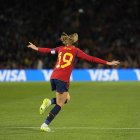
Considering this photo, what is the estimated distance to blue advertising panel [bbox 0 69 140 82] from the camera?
34.1m

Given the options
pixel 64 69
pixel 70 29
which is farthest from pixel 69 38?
pixel 70 29

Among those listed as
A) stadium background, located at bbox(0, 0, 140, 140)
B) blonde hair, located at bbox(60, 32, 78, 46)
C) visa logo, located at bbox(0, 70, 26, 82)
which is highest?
blonde hair, located at bbox(60, 32, 78, 46)

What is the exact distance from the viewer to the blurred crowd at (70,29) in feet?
119

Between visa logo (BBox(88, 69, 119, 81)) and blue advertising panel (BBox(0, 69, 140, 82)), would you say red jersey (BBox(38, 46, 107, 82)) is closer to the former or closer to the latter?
blue advertising panel (BBox(0, 69, 140, 82))

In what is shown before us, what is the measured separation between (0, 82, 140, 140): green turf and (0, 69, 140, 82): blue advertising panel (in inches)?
468

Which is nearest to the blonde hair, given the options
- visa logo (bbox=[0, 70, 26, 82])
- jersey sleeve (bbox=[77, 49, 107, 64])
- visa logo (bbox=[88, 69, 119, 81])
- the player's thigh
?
jersey sleeve (bbox=[77, 49, 107, 64])

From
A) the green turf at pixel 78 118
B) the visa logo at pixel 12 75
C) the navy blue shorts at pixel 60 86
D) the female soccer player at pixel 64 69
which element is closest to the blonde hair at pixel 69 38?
the female soccer player at pixel 64 69

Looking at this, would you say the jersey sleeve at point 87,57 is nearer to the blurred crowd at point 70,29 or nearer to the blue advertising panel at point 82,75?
the blue advertising panel at point 82,75

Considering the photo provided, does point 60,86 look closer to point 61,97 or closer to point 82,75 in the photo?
point 61,97

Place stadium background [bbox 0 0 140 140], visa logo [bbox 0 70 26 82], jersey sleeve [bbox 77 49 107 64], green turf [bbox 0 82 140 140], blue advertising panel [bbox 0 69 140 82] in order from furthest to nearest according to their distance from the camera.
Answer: visa logo [bbox 0 70 26 82] < blue advertising panel [bbox 0 69 140 82] < stadium background [bbox 0 0 140 140] < jersey sleeve [bbox 77 49 107 64] < green turf [bbox 0 82 140 140]

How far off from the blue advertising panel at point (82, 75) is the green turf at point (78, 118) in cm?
1190

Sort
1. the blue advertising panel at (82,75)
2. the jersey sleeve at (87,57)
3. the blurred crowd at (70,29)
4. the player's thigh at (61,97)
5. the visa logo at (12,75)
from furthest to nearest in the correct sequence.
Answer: the blurred crowd at (70,29) < the visa logo at (12,75) < the blue advertising panel at (82,75) < the player's thigh at (61,97) < the jersey sleeve at (87,57)

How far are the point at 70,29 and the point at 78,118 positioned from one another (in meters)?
25.2

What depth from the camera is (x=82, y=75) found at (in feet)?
113
